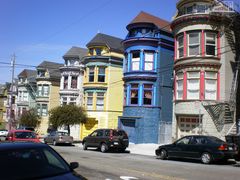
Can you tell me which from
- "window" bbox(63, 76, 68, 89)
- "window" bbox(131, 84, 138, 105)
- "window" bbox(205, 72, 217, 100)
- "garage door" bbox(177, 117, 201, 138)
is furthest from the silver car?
"window" bbox(63, 76, 68, 89)

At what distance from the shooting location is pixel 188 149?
18.8m

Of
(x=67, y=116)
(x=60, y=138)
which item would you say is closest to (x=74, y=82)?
(x=67, y=116)

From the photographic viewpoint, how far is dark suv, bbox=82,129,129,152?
Result: 24.5m

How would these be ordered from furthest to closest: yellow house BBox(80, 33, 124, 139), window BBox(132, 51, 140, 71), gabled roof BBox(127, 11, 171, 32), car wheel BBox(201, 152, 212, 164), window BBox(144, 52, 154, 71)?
yellow house BBox(80, 33, 124, 139) < gabled roof BBox(127, 11, 171, 32) < window BBox(132, 51, 140, 71) < window BBox(144, 52, 154, 71) < car wheel BBox(201, 152, 212, 164)

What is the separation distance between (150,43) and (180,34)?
524 cm

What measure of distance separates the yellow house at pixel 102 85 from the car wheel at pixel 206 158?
78.2 ft

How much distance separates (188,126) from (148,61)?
8.43m

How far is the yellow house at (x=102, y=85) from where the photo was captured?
41.4m

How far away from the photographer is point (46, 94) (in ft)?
190

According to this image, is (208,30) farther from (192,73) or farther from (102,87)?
(102,87)

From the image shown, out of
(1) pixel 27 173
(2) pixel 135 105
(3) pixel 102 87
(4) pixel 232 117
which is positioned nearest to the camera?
(1) pixel 27 173

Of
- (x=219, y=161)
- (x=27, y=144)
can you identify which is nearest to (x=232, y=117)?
(x=219, y=161)

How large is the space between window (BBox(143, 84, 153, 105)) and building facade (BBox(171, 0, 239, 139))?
494 centimetres

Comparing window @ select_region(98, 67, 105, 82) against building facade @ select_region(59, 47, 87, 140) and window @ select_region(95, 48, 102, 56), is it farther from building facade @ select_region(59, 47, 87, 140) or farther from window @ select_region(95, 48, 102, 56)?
building facade @ select_region(59, 47, 87, 140)
